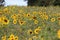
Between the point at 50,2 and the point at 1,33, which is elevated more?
the point at 1,33

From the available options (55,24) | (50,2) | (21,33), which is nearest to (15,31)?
(21,33)

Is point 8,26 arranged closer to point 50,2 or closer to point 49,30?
point 49,30

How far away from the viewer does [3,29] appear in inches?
196

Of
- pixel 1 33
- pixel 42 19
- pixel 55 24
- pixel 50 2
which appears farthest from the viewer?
pixel 50 2

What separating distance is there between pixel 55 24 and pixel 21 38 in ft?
4.55

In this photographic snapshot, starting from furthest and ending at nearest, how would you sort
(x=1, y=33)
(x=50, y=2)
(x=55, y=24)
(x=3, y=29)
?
(x=50, y=2), (x=55, y=24), (x=3, y=29), (x=1, y=33)

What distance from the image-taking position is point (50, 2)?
28.6 metres

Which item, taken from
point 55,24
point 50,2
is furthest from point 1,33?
point 50,2

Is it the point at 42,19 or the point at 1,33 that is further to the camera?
A: the point at 42,19

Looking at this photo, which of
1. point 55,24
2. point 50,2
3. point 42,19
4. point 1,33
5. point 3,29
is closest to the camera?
point 1,33

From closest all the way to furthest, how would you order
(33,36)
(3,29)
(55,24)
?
(33,36), (3,29), (55,24)

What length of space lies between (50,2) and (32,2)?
221cm

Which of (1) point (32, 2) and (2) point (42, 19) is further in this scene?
(1) point (32, 2)

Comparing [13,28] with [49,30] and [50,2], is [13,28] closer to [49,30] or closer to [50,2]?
[49,30]
